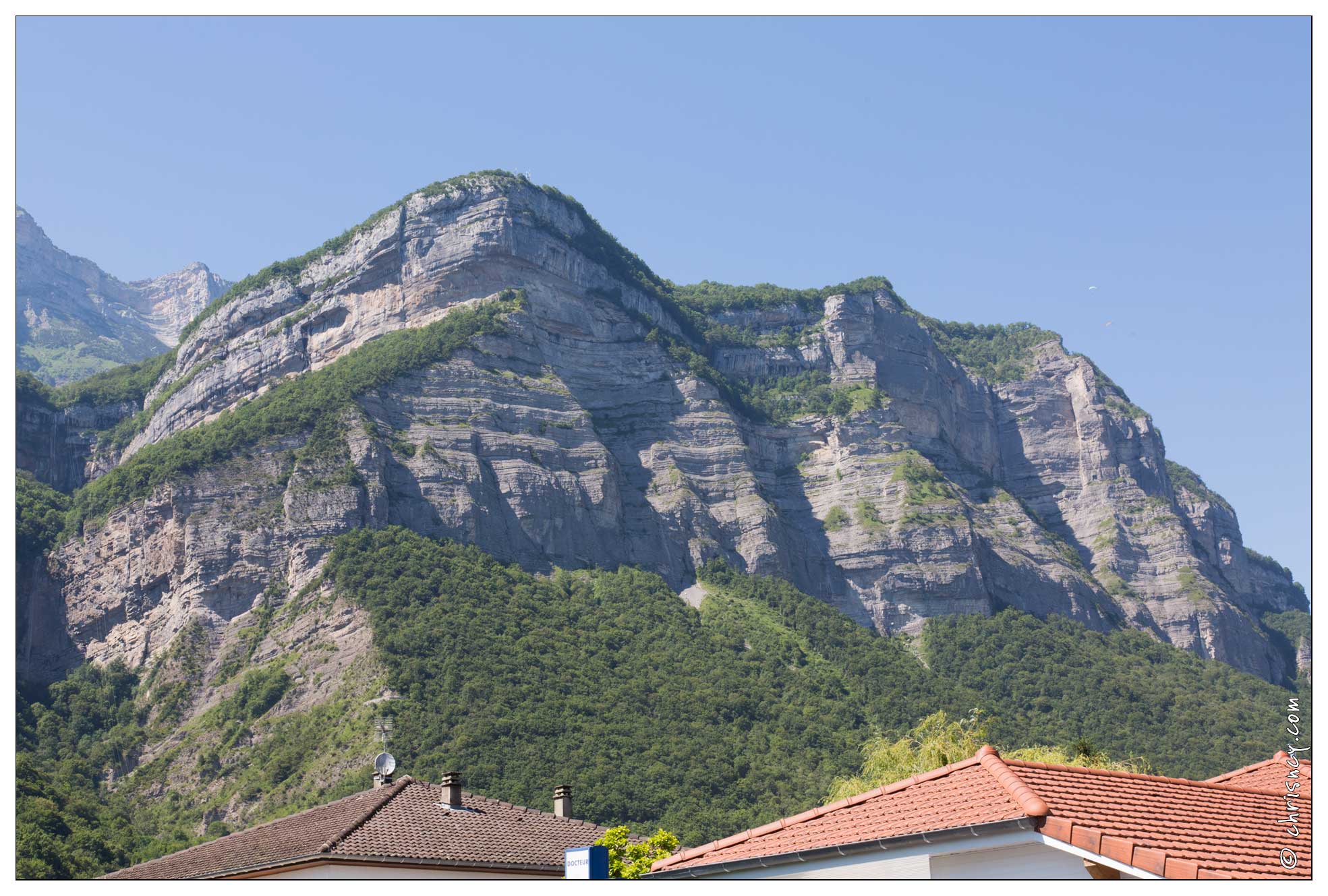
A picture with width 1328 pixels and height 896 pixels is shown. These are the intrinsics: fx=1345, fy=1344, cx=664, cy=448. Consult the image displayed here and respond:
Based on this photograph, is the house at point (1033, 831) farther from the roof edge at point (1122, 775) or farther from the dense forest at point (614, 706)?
the dense forest at point (614, 706)

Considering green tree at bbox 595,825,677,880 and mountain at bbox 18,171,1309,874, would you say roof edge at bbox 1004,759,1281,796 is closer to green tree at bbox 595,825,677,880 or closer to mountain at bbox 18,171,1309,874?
green tree at bbox 595,825,677,880

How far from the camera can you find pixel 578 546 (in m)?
114

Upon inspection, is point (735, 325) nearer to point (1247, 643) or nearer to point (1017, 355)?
point (1017, 355)

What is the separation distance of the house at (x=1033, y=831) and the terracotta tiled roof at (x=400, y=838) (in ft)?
32.7

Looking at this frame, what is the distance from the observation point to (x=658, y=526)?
4791 inches

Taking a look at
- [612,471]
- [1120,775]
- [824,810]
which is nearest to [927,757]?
[824,810]

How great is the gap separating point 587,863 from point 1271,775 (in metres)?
10.5

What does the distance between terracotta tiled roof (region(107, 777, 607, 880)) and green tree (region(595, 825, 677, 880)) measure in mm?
746

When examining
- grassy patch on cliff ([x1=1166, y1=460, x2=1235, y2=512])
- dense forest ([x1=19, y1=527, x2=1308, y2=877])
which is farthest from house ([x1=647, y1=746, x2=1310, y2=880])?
grassy patch on cliff ([x1=1166, y1=460, x2=1235, y2=512])

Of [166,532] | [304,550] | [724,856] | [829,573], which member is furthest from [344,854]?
[829,573]

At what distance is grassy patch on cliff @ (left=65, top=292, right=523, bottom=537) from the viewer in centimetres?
10925

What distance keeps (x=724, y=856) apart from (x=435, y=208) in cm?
12584

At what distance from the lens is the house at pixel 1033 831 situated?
12.9 m

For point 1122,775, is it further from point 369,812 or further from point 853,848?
point 369,812
